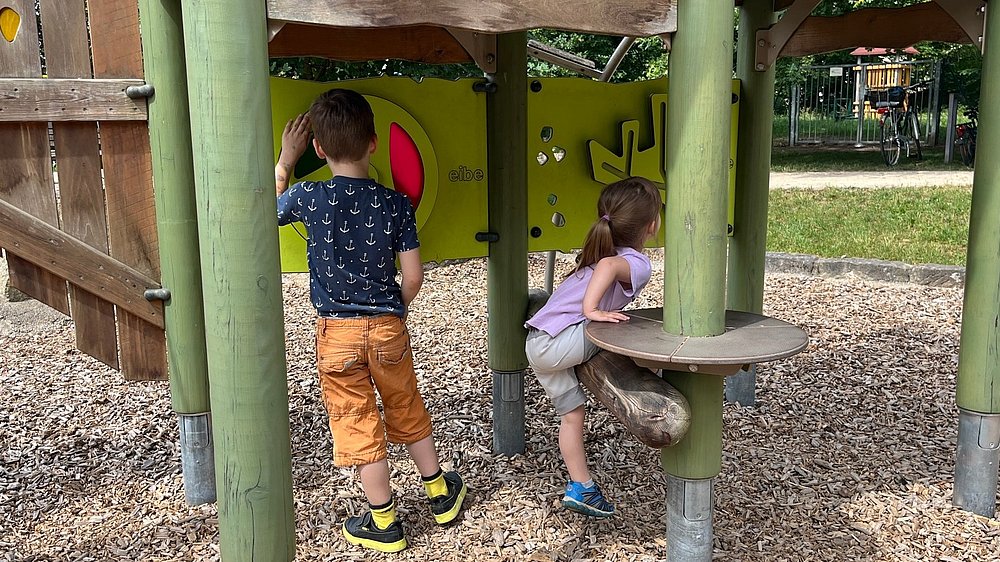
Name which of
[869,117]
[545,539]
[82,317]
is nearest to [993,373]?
[545,539]

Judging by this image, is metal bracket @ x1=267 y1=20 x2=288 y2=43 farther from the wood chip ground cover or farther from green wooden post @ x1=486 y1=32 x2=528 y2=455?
the wood chip ground cover

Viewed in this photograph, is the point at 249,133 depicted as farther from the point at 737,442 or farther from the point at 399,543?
the point at 737,442

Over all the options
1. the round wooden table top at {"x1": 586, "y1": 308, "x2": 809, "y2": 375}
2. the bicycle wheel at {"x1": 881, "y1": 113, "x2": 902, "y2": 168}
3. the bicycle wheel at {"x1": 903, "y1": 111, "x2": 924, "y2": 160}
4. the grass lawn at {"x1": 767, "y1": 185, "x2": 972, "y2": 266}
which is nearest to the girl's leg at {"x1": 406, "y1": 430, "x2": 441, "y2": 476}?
the round wooden table top at {"x1": 586, "y1": 308, "x2": 809, "y2": 375}

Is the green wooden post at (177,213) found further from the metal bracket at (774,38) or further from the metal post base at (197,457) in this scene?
the metal bracket at (774,38)

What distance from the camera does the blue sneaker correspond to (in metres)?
3.30

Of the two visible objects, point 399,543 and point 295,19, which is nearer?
point 295,19

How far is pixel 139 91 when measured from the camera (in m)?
3.06

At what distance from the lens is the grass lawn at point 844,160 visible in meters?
15.7

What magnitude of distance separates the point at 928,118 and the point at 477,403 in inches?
717

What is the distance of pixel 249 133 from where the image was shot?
2.10 meters

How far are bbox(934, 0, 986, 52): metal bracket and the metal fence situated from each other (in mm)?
17259

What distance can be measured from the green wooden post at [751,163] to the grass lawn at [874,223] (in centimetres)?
395

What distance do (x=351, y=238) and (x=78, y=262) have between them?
0.98 meters

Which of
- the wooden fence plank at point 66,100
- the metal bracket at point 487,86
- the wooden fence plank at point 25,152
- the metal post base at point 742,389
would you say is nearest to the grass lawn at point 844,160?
the metal post base at point 742,389
